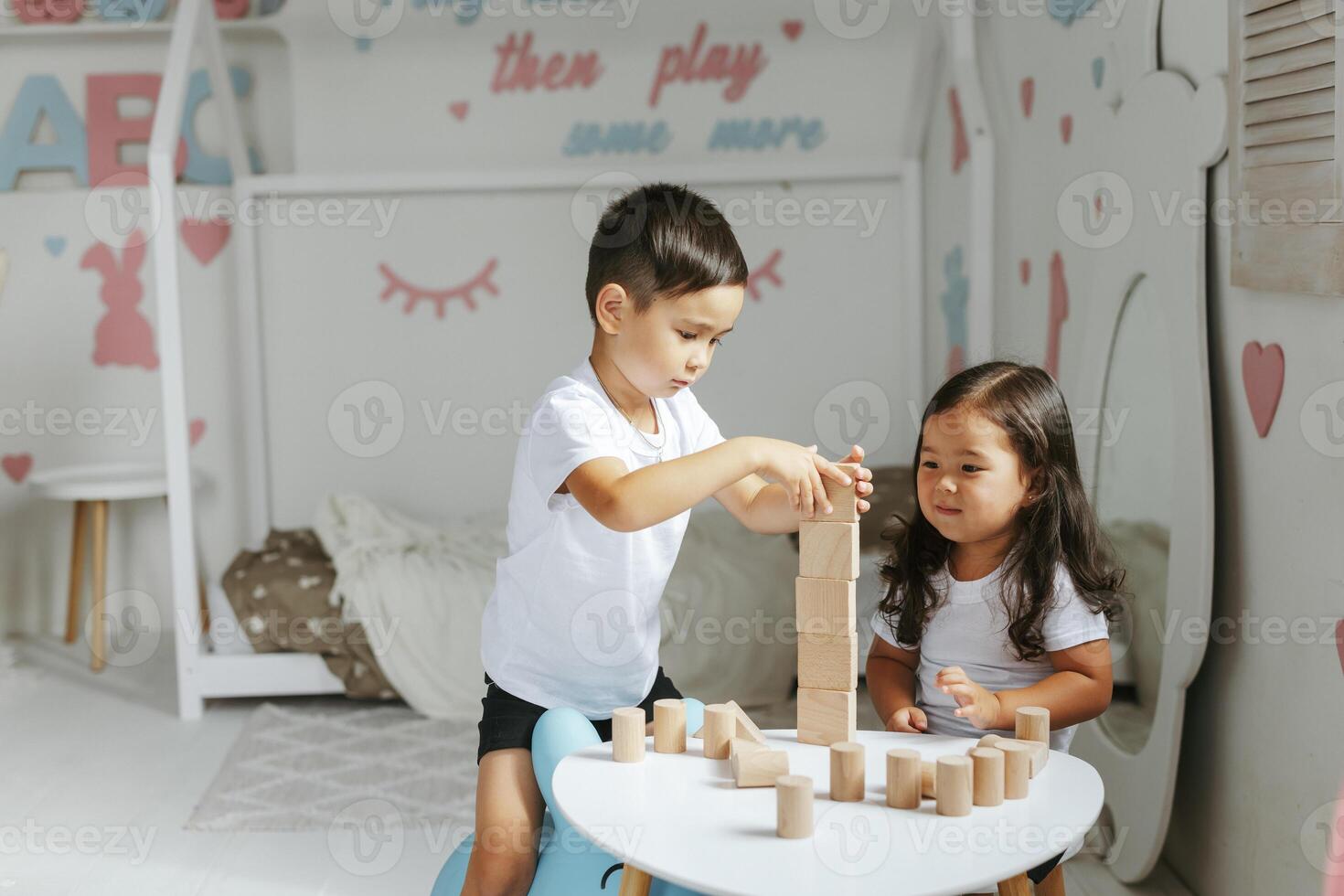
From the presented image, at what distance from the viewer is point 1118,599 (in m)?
1.43

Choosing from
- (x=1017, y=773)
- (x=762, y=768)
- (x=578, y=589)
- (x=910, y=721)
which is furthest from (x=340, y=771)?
(x=1017, y=773)

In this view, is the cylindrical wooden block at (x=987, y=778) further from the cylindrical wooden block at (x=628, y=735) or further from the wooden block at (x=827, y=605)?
the cylindrical wooden block at (x=628, y=735)

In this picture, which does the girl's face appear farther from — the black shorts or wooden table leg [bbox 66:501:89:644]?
wooden table leg [bbox 66:501:89:644]

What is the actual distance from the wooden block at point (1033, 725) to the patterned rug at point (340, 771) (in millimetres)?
1194

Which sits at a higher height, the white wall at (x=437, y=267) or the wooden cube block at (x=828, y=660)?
the white wall at (x=437, y=267)

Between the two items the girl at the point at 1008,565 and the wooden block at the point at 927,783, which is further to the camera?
the girl at the point at 1008,565

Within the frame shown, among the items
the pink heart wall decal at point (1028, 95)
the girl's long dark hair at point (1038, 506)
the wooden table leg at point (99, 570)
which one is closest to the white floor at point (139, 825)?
the wooden table leg at point (99, 570)

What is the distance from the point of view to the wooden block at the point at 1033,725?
1129 mm

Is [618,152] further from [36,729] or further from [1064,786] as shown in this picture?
[1064,786]

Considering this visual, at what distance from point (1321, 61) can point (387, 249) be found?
8.01ft

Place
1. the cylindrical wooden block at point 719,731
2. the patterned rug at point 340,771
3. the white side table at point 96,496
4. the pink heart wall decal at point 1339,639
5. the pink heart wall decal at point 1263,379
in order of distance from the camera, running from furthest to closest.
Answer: the white side table at point 96,496 → the patterned rug at point 340,771 → the pink heart wall decal at point 1263,379 → the pink heart wall decal at point 1339,639 → the cylindrical wooden block at point 719,731

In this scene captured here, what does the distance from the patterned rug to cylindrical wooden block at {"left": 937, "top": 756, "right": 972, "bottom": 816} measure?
4.12 feet

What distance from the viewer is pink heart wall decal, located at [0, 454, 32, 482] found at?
3412 mm

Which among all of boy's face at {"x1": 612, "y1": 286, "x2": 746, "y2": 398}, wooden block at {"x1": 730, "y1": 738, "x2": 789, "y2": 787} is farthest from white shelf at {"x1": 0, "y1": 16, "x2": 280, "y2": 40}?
wooden block at {"x1": 730, "y1": 738, "x2": 789, "y2": 787}
